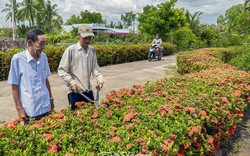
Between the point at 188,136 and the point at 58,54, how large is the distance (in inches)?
336

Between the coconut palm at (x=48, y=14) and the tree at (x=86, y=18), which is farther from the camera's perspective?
the tree at (x=86, y=18)

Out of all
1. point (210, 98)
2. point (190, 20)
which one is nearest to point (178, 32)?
point (190, 20)

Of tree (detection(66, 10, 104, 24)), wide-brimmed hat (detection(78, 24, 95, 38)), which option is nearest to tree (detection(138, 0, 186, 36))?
wide-brimmed hat (detection(78, 24, 95, 38))

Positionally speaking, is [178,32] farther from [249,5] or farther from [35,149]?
[35,149]

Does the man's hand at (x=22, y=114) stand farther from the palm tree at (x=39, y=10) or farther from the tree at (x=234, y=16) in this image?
the palm tree at (x=39, y=10)

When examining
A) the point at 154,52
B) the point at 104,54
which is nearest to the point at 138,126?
the point at 104,54

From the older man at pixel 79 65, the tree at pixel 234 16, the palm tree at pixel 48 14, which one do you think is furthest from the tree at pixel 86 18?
the older man at pixel 79 65

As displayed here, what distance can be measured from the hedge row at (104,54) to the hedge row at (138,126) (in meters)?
6.30

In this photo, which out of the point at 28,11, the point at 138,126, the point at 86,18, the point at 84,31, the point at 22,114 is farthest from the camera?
the point at 86,18

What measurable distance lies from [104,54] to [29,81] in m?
10.0

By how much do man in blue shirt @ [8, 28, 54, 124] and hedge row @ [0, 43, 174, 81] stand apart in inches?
253

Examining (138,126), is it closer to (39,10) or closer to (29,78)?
(29,78)

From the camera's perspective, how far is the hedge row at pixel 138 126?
1765mm

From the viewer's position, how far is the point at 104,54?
1237 centimetres
